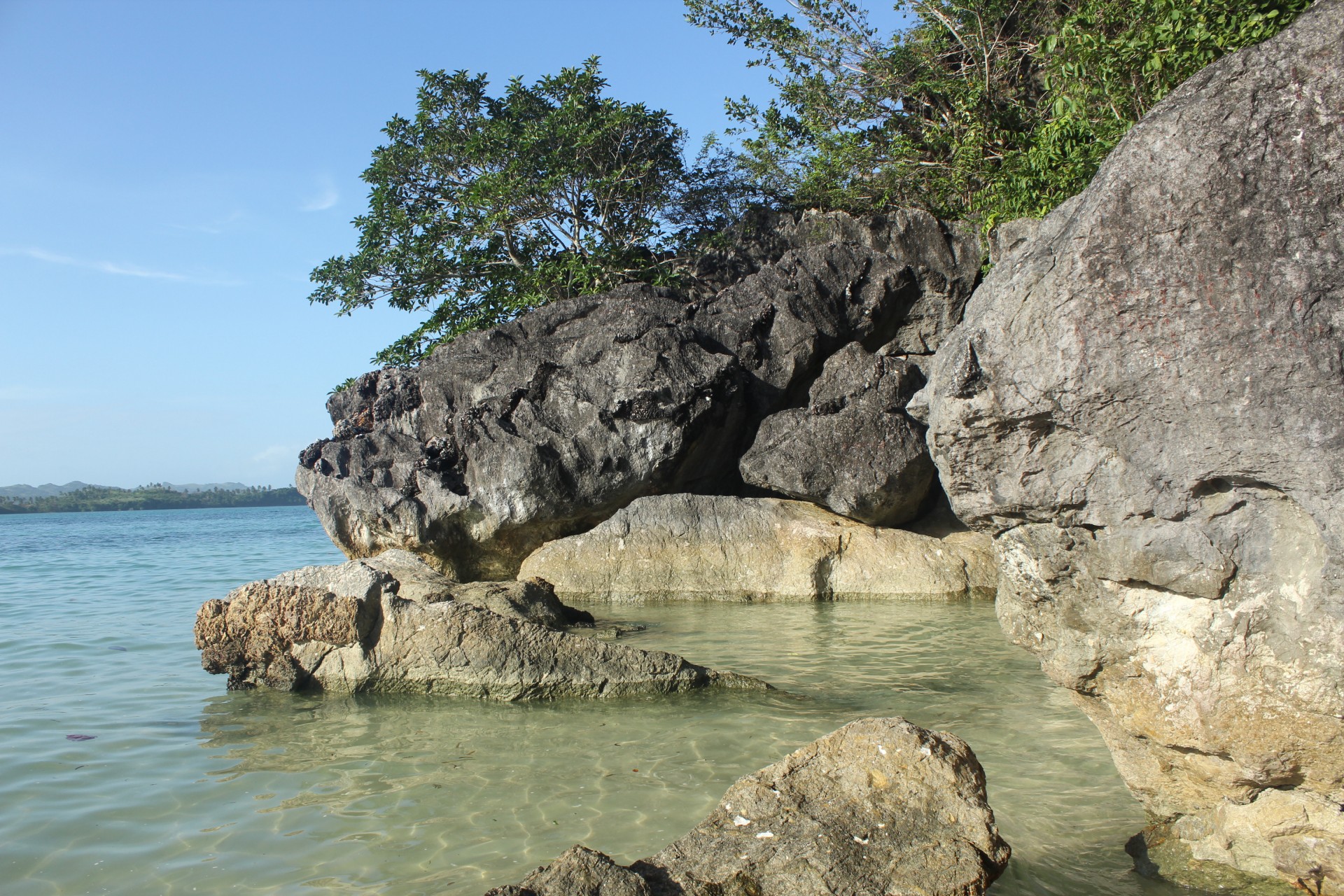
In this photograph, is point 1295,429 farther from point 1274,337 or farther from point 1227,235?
point 1227,235

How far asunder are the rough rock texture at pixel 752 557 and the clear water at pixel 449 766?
2293 mm

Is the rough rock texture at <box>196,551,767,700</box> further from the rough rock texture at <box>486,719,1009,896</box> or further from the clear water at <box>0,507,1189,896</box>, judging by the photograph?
the rough rock texture at <box>486,719,1009,896</box>

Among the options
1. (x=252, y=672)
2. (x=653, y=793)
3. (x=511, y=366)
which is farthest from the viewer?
(x=511, y=366)

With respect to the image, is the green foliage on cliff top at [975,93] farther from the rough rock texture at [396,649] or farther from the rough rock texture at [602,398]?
the rough rock texture at [396,649]

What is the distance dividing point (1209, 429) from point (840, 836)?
2.00m

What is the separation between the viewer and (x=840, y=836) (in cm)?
352

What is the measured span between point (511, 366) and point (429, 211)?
20.0ft

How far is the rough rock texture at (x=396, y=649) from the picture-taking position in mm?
6957

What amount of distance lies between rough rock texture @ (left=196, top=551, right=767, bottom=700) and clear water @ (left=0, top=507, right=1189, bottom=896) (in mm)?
166

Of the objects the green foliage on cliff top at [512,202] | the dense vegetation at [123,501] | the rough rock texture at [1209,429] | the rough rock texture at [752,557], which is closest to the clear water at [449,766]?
the rough rock texture at [1209,429]

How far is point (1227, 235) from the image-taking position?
10.4 feet

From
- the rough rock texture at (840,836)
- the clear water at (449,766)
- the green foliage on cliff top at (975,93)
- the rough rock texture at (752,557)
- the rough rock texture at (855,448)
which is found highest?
the green foliage on cliff top at (975,93)

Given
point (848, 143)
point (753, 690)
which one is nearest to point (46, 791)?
point (753, 690)

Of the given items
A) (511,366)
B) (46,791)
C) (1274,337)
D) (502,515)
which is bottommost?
(46,791)
